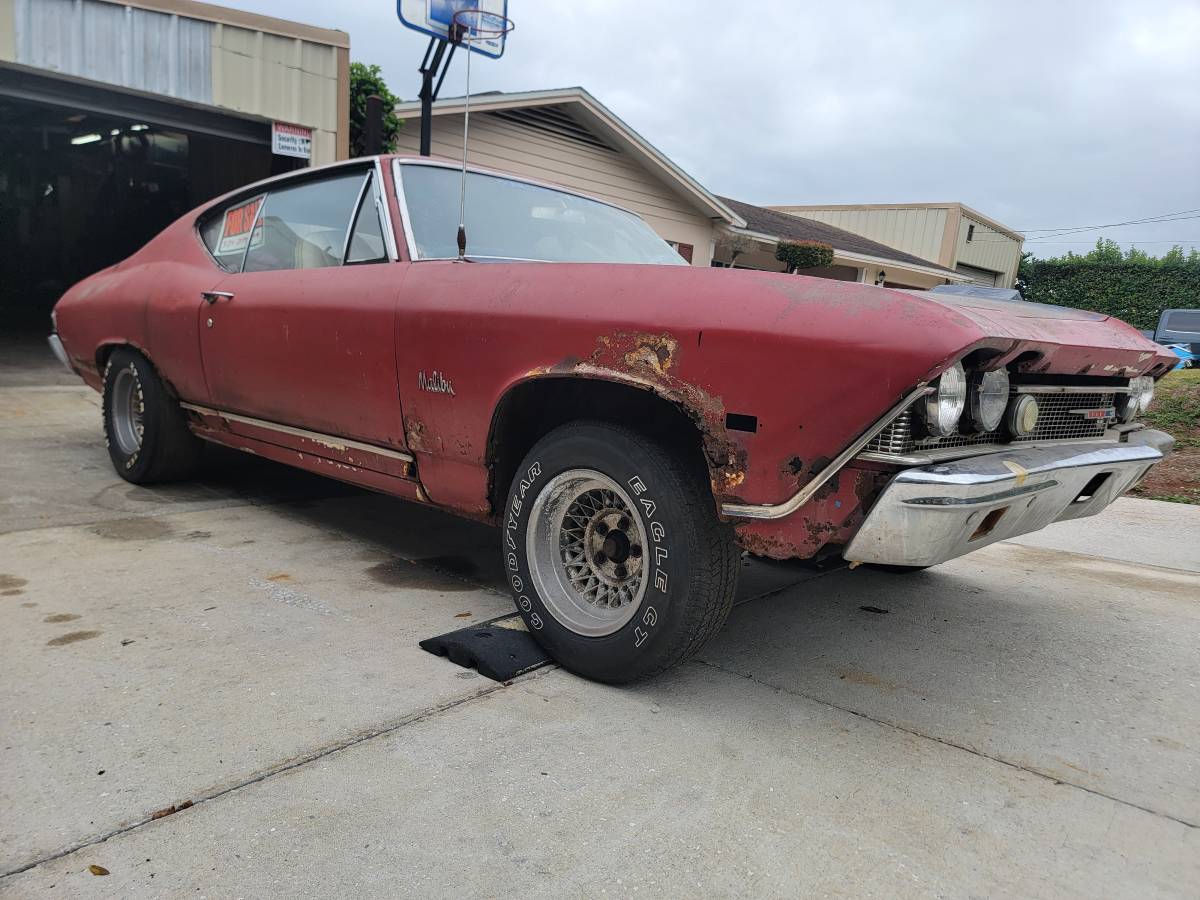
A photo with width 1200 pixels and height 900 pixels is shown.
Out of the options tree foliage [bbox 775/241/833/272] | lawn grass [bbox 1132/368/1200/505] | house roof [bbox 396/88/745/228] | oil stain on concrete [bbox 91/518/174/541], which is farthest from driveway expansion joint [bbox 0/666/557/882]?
tree foliage [bbox 775/241/833/272]

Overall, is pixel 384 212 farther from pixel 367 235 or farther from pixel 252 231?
pixel 252 231

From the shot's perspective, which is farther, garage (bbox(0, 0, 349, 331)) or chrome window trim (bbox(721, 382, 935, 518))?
garage (bbox(0, 0, 349, 331))

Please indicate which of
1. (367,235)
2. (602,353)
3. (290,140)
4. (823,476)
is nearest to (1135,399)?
(823,476)

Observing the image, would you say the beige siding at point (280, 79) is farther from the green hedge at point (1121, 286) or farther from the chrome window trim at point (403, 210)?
the green hedge at point (1121, 286)

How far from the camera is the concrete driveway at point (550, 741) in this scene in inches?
63.0

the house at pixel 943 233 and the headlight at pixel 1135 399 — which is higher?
the house at pixel 943 233

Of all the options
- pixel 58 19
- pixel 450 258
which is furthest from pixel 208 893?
pixel 58 19

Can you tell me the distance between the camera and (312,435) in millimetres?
3301

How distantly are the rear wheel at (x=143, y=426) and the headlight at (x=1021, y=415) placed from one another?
3902 millimetres

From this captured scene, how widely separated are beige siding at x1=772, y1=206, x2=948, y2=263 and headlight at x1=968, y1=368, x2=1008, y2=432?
2376cm

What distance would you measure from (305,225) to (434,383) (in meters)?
1.36

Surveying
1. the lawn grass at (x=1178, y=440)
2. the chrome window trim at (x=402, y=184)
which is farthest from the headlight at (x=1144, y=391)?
the lawn grass at (x=1178, y=440)

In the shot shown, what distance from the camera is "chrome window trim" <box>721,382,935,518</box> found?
1.82 m

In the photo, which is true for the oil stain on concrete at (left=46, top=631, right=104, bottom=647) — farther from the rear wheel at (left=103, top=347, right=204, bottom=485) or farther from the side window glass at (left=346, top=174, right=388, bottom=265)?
the rear wheel at (left=103, top=347, right=204, bottom=485)
